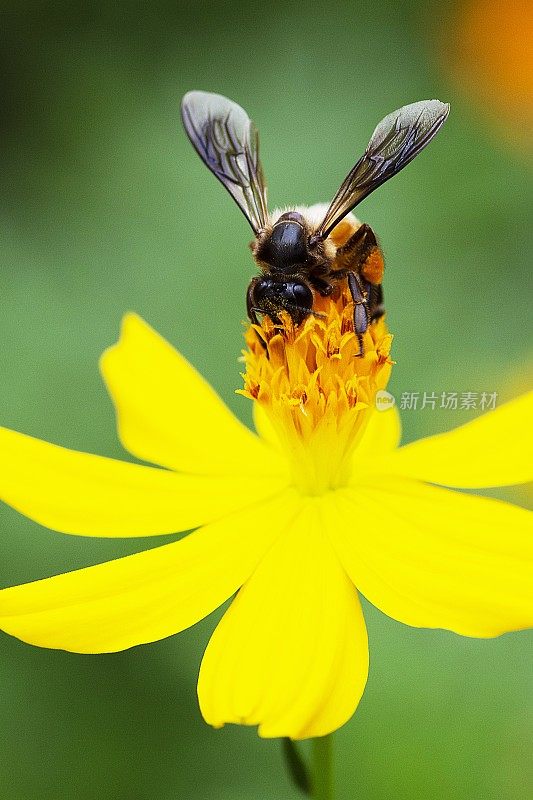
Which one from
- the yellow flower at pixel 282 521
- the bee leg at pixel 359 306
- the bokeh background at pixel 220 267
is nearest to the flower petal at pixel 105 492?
the yellow flower at pixel 282 521

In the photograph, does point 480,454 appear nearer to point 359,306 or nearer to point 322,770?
point 359,306

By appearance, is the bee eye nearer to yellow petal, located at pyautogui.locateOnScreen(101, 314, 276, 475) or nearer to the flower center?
the flower center


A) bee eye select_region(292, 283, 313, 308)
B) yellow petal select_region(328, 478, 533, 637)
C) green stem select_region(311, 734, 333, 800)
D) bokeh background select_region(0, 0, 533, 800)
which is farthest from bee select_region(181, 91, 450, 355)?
bokeh background select_region(0, 0, 533, 800)

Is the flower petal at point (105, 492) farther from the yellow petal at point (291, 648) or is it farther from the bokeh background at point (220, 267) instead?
the bokeh background at point (220, 267)

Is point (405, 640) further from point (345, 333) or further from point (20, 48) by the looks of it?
point (20, 48)

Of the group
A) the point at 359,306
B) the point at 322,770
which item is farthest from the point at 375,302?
the point at 322,770

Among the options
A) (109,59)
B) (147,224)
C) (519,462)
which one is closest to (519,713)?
(519,462)
